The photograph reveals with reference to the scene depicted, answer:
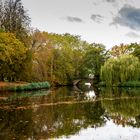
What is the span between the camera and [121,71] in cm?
5891

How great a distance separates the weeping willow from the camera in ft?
192

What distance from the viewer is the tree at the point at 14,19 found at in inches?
2351

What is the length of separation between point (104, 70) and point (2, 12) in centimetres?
1870

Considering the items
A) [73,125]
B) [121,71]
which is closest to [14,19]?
[121,71]

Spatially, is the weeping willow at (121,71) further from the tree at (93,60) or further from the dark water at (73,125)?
the dark water at (73,125)

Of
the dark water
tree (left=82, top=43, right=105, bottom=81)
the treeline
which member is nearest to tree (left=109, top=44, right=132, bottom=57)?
tree (left=82, top=43, right=105, bottom=81)

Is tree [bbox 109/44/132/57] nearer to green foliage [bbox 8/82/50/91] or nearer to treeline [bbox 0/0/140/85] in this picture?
treeline [bbox 0/0/140/85]

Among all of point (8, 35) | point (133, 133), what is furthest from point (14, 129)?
point (8, 35)

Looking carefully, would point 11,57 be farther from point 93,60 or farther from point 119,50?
point 119,50

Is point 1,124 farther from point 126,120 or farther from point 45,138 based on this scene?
point 126,120

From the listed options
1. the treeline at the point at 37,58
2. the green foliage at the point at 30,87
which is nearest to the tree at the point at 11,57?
the treeline at the point at 37,58

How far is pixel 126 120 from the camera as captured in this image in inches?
747

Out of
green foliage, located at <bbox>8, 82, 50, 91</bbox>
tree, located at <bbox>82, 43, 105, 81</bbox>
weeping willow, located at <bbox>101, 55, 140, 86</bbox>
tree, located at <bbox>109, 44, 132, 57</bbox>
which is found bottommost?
green foliage, located at <bbox>8, 82, 50, 91</bbox>

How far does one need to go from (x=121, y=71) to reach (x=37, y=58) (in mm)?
13395
